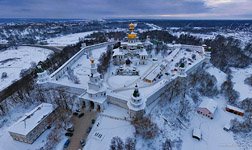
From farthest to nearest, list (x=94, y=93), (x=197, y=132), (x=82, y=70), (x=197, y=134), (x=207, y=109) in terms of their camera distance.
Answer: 1. (x=82, y=70)
2. (x=207, y=109)
3. (x=94, y=93)
4. (x=197, y=132)
5. (x=197, y=134)

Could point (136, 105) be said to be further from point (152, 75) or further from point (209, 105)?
point (209, 105)

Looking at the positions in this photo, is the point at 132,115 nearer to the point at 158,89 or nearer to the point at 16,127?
the point at 158,89

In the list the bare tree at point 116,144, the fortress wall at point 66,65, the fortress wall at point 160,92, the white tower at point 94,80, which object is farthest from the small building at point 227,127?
the fortress wall at point 66,65

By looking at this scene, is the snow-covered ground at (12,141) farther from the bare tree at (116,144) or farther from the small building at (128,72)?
the small building at (128,72)

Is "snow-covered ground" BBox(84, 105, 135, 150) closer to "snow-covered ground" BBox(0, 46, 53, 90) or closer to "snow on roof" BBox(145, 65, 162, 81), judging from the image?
"snow on roof" BBox(145, 65, 162, 81)

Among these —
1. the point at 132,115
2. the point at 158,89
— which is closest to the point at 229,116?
the point at 158,89

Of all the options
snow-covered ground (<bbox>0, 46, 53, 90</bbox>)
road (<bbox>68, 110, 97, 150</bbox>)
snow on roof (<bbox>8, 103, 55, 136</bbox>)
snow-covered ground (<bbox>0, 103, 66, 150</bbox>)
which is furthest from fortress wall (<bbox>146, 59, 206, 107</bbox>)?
snow-covered ground (<bbox>0, 46, 53, 90</bbox>)

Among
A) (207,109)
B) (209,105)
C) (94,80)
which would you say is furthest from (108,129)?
(209,105)
